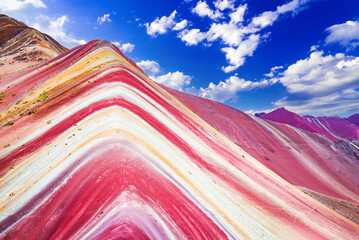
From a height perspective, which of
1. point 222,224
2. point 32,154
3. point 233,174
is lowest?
point 32,154

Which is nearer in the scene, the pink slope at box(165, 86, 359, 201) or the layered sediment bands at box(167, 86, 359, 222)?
the layered sediment bands at box(167, 86, 359, 222)

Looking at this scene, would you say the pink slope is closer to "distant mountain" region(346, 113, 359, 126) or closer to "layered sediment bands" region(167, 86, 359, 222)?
"layered sediment bands" region(167, 86, 359, 222)

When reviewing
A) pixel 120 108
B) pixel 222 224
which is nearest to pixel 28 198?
pixel 120 108

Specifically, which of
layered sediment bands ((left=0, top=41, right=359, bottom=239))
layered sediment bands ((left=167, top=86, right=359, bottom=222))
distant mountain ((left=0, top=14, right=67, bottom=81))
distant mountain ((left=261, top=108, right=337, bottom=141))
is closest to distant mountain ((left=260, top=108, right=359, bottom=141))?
distant mountain ((left=261, top=108, right=337, bottom=141))

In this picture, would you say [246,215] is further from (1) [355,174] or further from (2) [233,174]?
(1) [355,174]

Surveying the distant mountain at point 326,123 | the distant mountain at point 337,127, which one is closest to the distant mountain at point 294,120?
the distant mountain at point 326,123

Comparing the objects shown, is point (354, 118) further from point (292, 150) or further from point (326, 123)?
point (292, 150)

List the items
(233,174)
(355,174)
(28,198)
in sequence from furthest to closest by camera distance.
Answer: (355,174), (233,174), (28,198)
